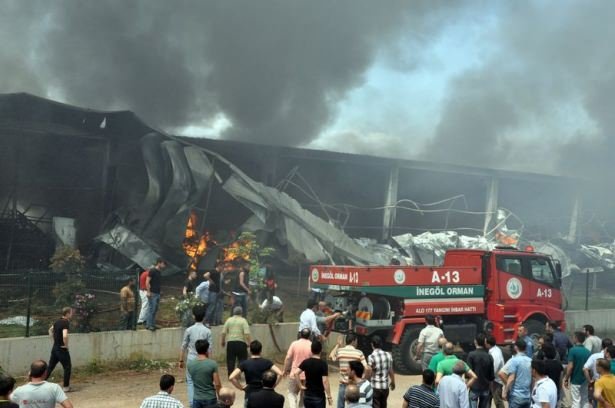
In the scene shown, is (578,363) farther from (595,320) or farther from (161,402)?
(595,320)

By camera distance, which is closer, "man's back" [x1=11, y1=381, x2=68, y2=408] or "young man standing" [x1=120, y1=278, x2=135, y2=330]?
"man's back" [x1=11, y1=381, x2=68, y2=408]

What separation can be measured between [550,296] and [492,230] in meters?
11.4

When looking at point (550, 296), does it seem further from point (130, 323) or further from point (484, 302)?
point (130, 323)

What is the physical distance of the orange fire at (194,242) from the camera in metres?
15.7

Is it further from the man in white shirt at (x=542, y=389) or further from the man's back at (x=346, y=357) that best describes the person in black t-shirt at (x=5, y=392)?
the man in white shirt at (x=542, y=389)

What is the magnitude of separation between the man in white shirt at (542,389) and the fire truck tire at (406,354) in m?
4.81

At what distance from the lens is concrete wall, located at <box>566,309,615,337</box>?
52.4ft

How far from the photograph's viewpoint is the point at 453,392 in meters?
5.74

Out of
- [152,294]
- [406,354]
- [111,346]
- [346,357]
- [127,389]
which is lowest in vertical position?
[127,389]

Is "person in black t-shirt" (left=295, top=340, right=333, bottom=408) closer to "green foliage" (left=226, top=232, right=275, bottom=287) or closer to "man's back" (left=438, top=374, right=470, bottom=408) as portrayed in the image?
"man's back" (left=438, top=374, right=470, bottom=408)

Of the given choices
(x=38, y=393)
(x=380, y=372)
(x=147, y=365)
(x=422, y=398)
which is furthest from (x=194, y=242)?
(x=422, y=398)

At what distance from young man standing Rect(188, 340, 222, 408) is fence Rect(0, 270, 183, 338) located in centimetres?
502

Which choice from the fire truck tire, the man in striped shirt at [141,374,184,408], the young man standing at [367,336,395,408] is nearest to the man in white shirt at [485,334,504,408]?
the young man standing at [367,336,395,408]

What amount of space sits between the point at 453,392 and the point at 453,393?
0.01 metres
